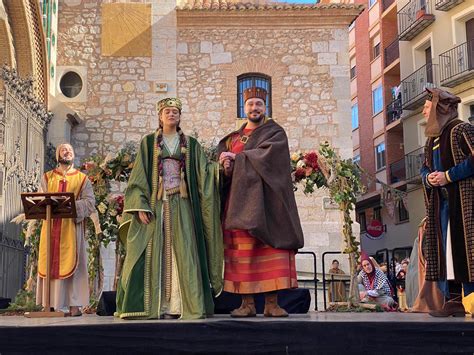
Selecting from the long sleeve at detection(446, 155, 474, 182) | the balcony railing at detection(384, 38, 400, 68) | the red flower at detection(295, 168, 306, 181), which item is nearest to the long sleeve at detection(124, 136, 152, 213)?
the long sleeve at detection(446, 155, 474, 182)

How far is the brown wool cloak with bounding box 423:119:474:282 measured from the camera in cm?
478

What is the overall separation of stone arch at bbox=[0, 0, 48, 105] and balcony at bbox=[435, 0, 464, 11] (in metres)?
12.8

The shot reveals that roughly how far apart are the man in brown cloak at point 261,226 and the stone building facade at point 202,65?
31.5ft

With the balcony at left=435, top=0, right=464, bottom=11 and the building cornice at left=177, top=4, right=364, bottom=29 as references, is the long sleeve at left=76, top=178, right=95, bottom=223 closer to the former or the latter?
the building cornice at left=177, top=4, right=364, bottom=29

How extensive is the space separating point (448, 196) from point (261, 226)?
54.1 inches

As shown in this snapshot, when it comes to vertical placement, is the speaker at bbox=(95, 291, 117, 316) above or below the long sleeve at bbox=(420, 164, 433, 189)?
below

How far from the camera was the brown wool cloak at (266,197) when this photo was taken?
16.6 feet

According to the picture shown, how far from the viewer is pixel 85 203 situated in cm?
695

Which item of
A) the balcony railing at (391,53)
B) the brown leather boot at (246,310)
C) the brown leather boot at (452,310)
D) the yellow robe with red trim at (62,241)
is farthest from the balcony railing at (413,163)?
the brown leather boot at (246,310)

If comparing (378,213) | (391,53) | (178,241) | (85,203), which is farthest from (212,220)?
(378,213)

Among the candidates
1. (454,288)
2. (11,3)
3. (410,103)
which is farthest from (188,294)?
(410,103)

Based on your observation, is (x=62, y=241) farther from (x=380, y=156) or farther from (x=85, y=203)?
(x=380, y=156)

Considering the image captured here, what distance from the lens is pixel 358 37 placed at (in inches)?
1217

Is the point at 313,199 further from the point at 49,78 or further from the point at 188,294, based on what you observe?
the point at 188,294
